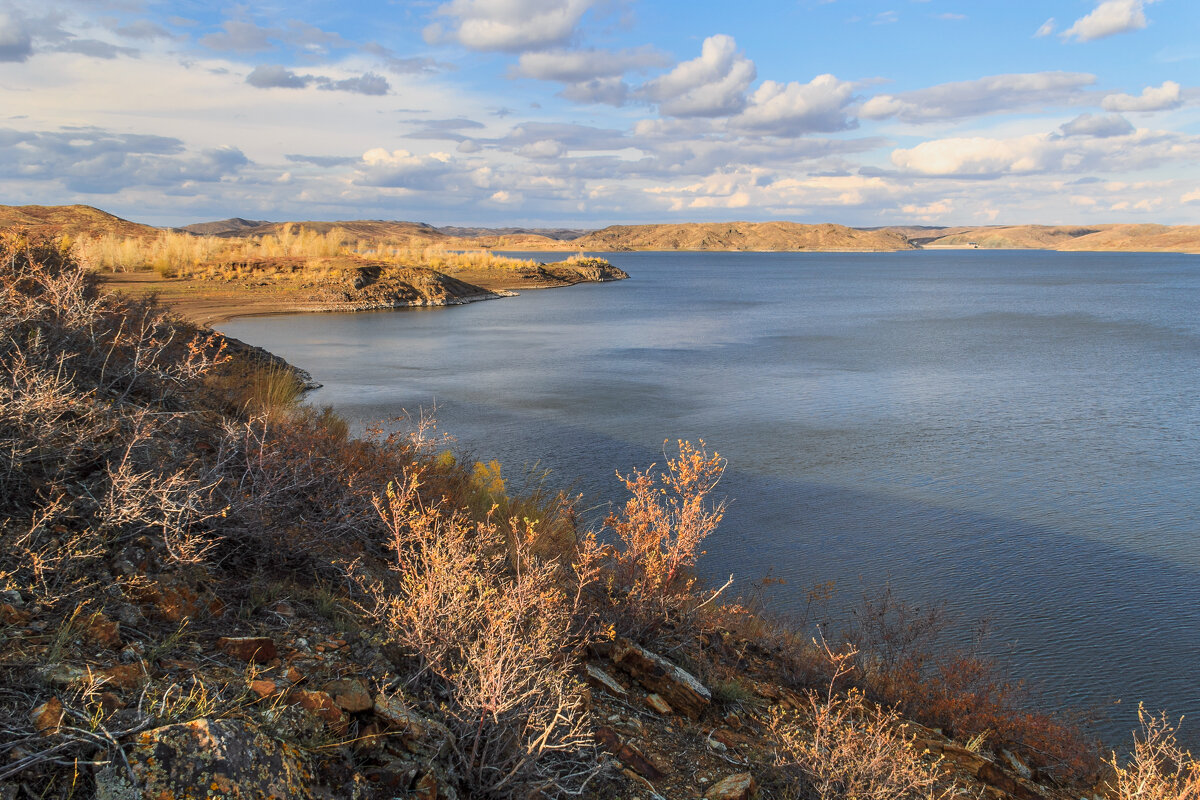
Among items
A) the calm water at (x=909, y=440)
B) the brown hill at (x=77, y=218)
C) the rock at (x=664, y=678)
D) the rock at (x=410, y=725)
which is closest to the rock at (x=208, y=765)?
the rock at (x=410, y=725)

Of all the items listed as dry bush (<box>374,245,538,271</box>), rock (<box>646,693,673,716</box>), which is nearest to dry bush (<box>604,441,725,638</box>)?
rock (<box>646,693,673,716</box>)

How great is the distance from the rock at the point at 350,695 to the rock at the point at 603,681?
70.4 inches

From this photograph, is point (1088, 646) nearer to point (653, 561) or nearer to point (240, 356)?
point (653, 561)

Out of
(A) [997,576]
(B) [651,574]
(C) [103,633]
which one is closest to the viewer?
(C) [103,633]

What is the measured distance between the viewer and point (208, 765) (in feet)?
8.20

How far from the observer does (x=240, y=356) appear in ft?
48.4

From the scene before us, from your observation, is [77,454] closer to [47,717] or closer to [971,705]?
[47,717]

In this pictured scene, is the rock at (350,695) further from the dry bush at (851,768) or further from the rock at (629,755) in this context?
the dry bush at (851,768)

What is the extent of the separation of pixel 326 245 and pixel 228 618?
58.4 metres

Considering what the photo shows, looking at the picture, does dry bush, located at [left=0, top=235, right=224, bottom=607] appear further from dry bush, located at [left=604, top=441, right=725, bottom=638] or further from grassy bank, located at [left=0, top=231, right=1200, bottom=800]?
dry bush, located at [left=604, top=441, right=725, bottom=638]

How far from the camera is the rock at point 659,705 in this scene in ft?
15.6

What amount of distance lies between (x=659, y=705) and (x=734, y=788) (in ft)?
2.97

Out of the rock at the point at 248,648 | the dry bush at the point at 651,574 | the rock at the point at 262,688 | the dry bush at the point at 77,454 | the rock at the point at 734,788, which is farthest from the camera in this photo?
the dry bush at the point at 651,574

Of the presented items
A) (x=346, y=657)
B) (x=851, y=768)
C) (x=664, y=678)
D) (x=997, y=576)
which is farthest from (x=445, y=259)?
(x=851, y=768)
